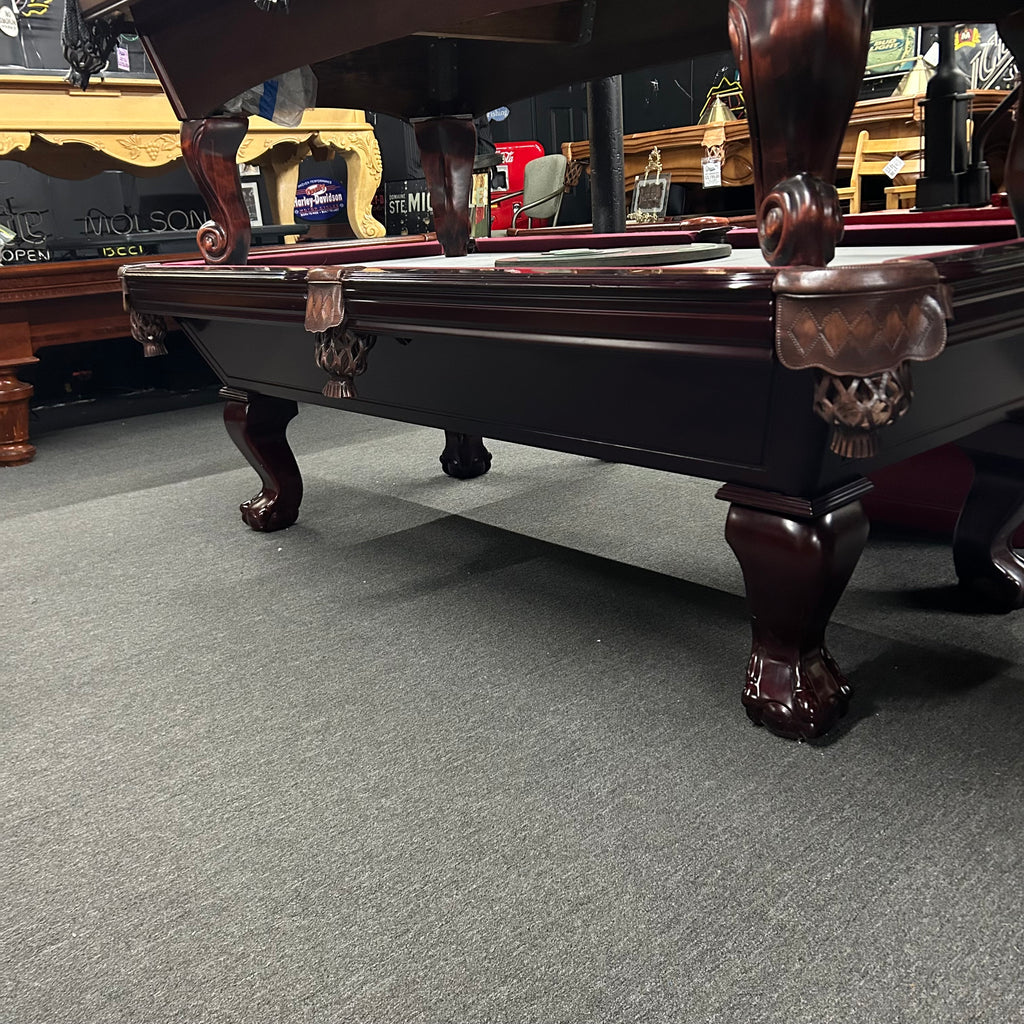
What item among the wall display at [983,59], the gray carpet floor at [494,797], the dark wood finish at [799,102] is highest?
the wall display at [983,59]

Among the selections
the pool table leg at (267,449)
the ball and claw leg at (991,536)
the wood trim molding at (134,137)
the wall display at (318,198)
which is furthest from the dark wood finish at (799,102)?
the wall display at (318,198)

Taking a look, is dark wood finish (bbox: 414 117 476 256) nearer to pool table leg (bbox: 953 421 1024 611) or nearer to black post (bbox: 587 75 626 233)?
black post (bbox: 587 75 626 233)

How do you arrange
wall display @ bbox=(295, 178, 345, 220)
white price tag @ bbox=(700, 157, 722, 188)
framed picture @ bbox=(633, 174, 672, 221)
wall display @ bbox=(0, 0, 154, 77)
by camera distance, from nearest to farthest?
1. framed picture @ bbox=(633, 174, 672, 221)
2. wall display @ bbox=(0, 0, 154, 77)
3. white price tag @ bbox=(700, 157, 722, 188)
4. wall display @ bbox=(295, 178, 345, 220)

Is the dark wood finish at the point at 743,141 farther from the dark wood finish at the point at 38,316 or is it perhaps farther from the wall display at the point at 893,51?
the dark wood finish at the point at 38,316

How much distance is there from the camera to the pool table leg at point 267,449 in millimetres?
2186

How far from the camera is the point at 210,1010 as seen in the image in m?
0.87

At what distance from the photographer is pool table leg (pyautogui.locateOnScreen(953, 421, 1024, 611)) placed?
150cm

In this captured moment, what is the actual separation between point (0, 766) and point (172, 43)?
126cm

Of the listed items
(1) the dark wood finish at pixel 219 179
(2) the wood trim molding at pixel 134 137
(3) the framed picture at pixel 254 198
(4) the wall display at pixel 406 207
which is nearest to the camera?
(1) the dark wood finish at pixel 219 179

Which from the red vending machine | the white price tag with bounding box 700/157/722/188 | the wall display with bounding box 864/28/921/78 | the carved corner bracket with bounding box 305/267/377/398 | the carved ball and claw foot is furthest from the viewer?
the red vending machine

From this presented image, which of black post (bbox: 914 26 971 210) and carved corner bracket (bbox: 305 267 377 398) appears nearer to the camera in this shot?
Answer: carved corner bracket (bbox: 305 267 377 398)

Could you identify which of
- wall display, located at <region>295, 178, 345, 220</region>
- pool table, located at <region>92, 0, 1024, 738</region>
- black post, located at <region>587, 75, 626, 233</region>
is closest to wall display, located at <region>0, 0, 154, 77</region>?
wall display, located at <region>295, 178, 345, 220</region>

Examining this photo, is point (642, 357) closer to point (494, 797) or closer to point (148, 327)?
point (494, 797)

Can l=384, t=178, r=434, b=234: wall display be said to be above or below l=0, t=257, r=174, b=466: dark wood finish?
above
